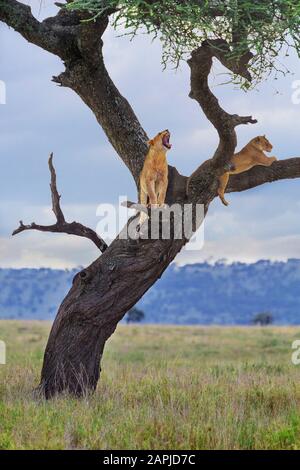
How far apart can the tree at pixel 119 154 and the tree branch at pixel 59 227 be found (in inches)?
1.5

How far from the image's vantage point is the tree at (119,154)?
11508mm

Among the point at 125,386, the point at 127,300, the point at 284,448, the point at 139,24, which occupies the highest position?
the point at 139,24

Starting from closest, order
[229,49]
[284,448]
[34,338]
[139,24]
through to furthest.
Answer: [284,448] < [139,24] < [229,49] < [34,338]

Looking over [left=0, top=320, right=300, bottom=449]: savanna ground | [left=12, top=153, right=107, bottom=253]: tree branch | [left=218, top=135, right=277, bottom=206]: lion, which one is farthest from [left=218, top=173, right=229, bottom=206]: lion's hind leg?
[left=0, top=320, right=300, bottom=449]: savanna ground

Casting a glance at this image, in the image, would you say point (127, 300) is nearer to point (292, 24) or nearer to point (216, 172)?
point (216, 172)

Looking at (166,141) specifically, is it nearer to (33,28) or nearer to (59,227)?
(33,28)

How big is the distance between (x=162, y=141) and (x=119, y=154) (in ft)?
8.30

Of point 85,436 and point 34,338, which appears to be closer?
point 85,436

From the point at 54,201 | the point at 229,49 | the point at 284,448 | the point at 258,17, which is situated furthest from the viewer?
the point at 54,201

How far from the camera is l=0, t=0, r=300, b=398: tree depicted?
37.8ft

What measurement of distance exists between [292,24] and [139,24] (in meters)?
1.94

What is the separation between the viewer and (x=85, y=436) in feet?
29.8

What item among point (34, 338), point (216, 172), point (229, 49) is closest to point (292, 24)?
point (229, 49)

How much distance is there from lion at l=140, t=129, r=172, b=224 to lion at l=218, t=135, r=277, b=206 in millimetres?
1455
